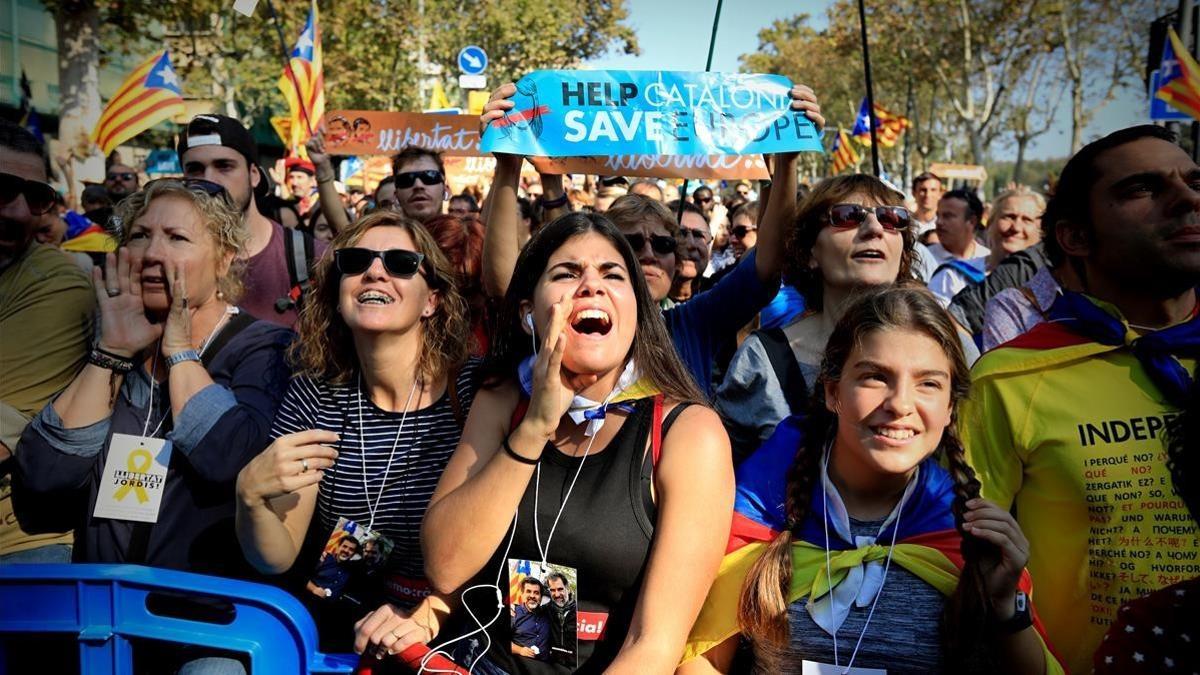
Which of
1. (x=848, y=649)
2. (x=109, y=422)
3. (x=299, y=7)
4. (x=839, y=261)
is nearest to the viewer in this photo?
(x=848, y=649)

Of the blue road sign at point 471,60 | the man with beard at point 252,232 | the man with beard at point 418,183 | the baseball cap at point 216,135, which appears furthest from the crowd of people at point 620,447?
the blue road sign at point 471,60

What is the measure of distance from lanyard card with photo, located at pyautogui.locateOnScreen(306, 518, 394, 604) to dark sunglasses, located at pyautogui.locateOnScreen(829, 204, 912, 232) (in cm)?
198

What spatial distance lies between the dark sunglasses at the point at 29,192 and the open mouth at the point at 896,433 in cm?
305

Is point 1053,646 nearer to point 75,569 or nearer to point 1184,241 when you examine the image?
point 1184,241

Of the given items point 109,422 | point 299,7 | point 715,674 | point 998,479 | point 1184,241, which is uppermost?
point 299,7

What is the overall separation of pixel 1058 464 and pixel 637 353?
114 centimetres

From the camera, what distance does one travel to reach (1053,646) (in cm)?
227

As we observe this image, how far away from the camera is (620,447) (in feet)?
7.73

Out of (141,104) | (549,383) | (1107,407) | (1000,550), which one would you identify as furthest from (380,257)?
(141,104)

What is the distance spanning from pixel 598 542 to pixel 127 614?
4.09 ft

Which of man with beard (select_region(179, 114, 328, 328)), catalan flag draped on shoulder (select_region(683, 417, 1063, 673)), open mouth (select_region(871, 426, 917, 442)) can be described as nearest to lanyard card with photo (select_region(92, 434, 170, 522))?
man with beard (select_region(179, 114, 328, 328))

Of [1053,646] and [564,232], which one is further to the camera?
[564,232]

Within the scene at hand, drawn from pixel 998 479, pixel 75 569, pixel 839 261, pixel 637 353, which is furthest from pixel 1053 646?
pixel 75 569

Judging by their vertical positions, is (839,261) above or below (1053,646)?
above
